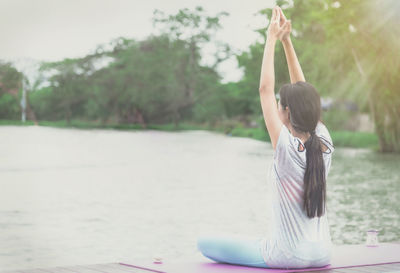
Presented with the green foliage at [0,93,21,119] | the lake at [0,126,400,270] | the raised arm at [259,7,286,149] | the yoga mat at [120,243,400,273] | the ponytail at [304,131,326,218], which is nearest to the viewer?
the raised arm at [259,7,286,149]

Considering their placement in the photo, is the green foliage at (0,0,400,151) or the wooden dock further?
the green foliage at (0,0,400,151)

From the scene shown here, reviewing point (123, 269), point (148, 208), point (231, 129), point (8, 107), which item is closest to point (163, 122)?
point (231, 129)

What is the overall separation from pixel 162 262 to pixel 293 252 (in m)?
1.04

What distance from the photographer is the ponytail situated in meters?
3.57

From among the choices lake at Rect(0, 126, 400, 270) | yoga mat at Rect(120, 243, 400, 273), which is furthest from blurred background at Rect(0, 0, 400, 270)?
yoga mat at Rect(120, 243, 400, 273)

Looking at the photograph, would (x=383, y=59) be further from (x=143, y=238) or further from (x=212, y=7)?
(x=212, y=7)

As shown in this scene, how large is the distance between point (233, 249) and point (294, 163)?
0.81 m

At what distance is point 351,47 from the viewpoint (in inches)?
1193

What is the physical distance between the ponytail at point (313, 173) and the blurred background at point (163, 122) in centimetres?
440

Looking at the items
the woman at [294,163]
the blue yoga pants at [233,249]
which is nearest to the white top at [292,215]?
the woman at [294,163]

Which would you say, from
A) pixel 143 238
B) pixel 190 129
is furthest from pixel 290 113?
pixel 190 129

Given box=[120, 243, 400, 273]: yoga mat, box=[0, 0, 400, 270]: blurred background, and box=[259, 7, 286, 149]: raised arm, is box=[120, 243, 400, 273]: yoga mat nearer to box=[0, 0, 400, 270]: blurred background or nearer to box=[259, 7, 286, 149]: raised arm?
box=[259, 7, 286, 149]: raised arm

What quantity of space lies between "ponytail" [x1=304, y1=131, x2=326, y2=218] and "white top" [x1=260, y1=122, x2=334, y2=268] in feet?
0.10

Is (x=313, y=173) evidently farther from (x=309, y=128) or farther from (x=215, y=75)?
(x=215, y=75)
